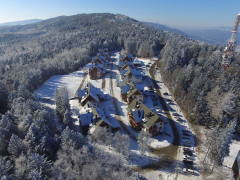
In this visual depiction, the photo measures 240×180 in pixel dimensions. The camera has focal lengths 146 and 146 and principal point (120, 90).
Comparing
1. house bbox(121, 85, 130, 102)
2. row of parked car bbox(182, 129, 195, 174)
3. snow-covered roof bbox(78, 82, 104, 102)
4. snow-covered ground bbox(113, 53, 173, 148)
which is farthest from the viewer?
house bbox(121, 85, 130, 102)

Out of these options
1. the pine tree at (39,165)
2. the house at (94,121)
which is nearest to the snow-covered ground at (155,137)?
the house at (94,121)

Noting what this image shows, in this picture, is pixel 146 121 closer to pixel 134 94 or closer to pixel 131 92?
pixel 134 94

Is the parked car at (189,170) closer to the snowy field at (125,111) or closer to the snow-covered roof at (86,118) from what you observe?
the snowy field at (125,111)

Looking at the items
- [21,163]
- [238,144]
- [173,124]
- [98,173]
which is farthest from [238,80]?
[21,163]

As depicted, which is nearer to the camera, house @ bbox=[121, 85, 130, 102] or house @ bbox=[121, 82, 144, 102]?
house @ bbox=[121, 82, 144, 102]

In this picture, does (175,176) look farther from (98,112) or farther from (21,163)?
(21,163)

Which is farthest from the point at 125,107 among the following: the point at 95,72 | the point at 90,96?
the point at 95,72

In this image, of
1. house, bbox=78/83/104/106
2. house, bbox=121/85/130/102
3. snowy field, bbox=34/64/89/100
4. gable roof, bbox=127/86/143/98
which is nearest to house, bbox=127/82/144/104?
gable roof, bbox=127/86/143/98

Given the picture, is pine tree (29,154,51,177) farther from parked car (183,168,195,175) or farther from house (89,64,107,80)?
house (89,64,107,80)

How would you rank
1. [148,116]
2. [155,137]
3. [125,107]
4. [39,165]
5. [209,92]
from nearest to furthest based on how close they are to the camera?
[39,165], [155,137], [148,116], [209,92], [125,107]
